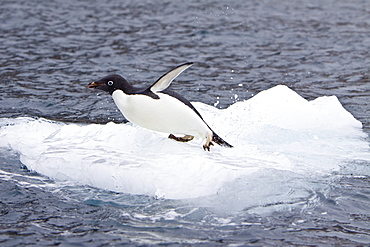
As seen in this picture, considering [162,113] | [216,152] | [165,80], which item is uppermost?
[165,80]

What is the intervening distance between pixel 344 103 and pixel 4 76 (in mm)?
5583

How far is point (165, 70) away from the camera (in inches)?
460

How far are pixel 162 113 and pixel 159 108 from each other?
0.19 feet

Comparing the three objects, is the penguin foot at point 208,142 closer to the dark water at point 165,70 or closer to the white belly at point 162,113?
the white belly at point 162,113

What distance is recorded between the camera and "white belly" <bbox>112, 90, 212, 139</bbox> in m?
6.19

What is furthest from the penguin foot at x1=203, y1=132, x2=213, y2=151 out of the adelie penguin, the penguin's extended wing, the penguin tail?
the penguin's extended wing

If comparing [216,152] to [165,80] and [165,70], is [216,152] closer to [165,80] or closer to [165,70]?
[165,80]

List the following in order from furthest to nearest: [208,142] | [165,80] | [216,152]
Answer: [216,152]
[208,142]
[165,80]

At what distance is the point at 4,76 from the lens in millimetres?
11117

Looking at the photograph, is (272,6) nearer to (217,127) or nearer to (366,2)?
(366,2)

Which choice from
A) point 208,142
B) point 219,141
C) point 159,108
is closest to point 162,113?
point 159,108

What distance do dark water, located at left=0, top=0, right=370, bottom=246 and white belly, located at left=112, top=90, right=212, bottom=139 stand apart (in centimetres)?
85

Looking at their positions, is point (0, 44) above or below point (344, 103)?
above

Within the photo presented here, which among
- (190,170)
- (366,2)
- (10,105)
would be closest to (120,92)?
(190,170)
